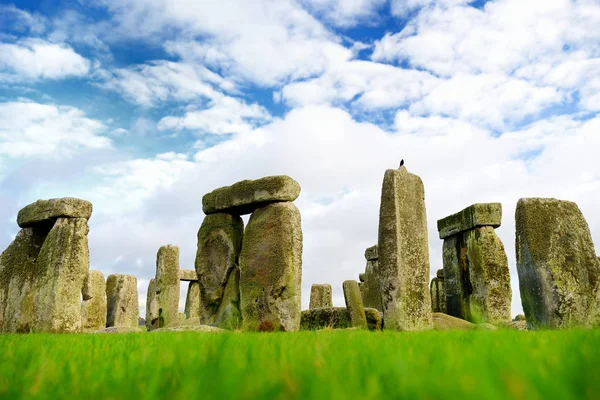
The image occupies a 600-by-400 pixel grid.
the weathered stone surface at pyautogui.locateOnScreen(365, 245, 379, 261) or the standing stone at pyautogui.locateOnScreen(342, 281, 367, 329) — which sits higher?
the weathered stone surface at pyautogui.locateOnScreen(365, 245, 379, 261)

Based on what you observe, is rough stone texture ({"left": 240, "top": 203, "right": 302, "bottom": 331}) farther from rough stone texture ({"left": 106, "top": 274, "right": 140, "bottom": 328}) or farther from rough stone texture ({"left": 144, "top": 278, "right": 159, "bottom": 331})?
rough stone texture ({"left": 106, "top": 274, "right": 140, "bottom": 328})

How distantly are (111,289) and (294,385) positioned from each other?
19.9 metres

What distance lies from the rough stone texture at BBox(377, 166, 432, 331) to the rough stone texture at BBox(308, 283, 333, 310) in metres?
10.3

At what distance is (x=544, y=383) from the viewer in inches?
49.0

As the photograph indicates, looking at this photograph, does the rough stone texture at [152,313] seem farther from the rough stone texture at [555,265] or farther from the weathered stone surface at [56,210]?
the rough stone texture at [555,265]

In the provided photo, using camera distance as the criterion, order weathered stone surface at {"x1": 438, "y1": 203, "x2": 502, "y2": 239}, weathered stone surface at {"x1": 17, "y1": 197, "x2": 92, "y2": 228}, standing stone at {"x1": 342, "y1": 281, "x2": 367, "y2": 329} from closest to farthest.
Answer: weathered stone surface at {"x1": 17, "y1": 197, "x2": 92, "y2": 228} → standing stone at {"x1": 342, "y1": 281, "x2": 367, "y2": 329} → weathered stone surface at {"x1": 438, "y1": 203, "x2": 502, "y2": 239}

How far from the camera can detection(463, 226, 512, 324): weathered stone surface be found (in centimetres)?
1313

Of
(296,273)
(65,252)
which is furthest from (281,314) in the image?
(65,252)

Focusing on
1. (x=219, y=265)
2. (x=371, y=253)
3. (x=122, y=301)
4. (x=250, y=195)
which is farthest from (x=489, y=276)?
(x=122, y=301)

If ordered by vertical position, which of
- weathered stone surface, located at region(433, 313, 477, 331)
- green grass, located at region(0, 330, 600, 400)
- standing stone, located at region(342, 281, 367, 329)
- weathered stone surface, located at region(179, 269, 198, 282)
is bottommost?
→ weathered stone surface, located at region(433, 313, 477, 331)

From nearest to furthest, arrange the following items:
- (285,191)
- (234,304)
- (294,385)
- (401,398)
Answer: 1. (401,398)
2. (294,385)
3. (285,191)
4. (234,304)

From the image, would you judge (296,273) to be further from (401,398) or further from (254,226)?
(401,398)

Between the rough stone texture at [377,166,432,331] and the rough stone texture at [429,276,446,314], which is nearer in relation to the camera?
the rough stone texture at [377,166,432,331]

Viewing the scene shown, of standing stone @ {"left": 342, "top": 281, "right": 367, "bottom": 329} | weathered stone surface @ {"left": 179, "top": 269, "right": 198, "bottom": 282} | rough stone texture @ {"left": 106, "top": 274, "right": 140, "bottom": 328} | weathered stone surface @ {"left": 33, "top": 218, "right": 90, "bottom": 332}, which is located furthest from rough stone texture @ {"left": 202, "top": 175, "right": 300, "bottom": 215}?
rough stone texture @ {"left": 106, "top": 274, "right": 140, "bottom": 328}
